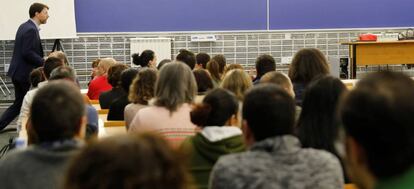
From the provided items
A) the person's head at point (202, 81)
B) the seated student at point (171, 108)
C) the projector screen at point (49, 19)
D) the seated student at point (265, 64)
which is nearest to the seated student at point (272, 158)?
the seated student at point (171, 108)

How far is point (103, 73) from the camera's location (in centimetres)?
578

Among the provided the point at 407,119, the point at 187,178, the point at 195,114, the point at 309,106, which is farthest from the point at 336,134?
the point at 187,178

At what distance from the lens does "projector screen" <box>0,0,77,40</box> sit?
27.5 feet

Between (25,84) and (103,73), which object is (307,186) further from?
(25,84)

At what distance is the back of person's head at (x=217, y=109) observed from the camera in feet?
8.06

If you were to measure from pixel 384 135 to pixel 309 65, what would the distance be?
9.53 feet

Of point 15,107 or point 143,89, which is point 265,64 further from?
point 15,107

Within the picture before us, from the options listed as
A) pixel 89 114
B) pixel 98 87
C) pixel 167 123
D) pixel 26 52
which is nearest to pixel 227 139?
pixel 167 123

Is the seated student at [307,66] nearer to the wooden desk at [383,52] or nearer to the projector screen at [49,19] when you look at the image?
the wooden desk at [383,52]

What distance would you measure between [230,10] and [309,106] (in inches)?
278

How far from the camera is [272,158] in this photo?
179cm

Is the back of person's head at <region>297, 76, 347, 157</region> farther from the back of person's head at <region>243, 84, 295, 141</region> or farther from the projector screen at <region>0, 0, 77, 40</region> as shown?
the projector screen at <region>0, 0, 77, 40</region>

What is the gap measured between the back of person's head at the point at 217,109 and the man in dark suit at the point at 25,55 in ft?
14.2

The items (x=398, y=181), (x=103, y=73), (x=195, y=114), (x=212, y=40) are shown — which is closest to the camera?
(x=398, y=181)
